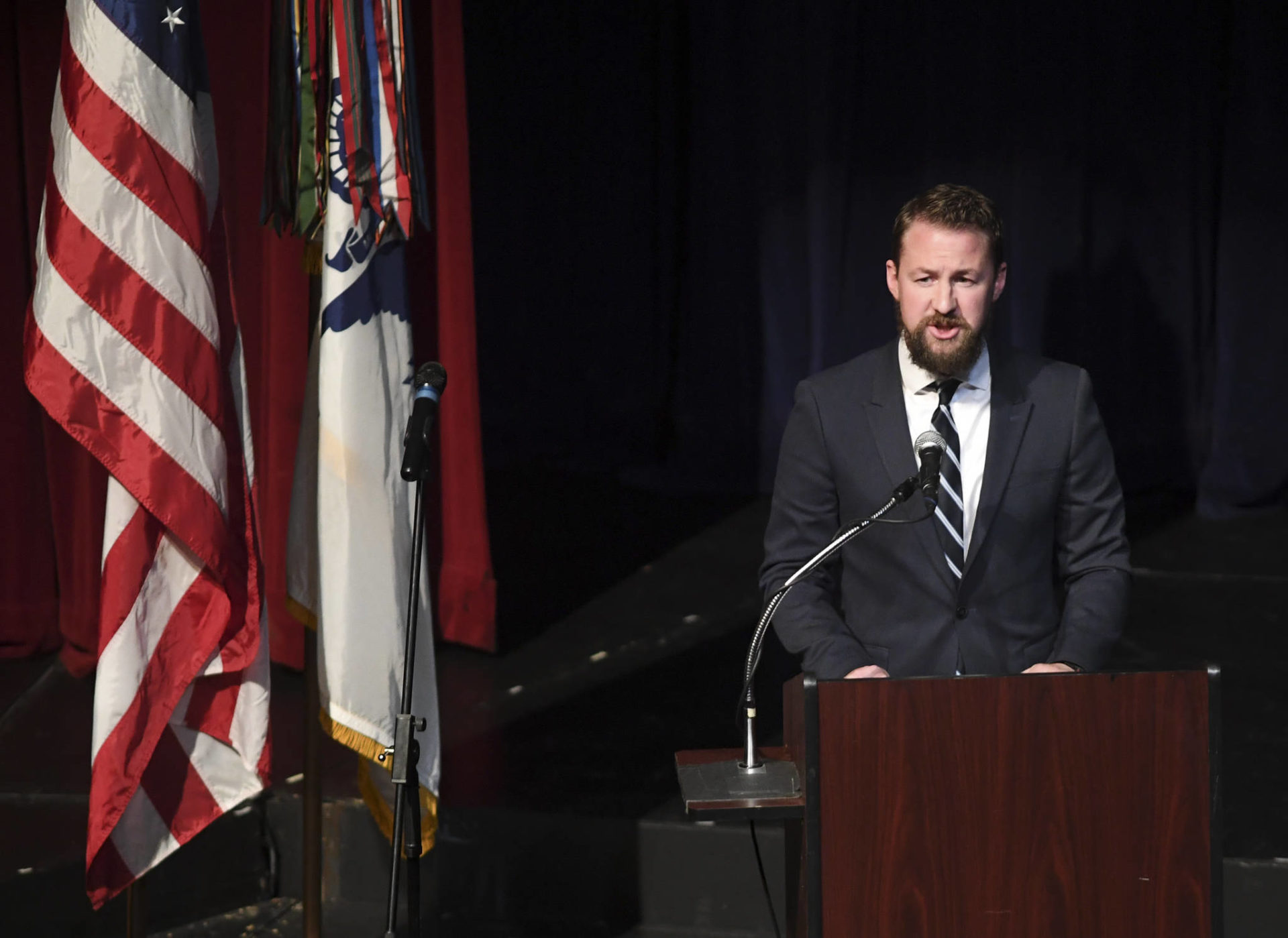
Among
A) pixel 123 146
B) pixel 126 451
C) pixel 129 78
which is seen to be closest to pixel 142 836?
pixel 126 451

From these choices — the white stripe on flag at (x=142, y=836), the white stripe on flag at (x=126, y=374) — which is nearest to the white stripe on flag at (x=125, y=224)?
the white stripe on flag at (x=126, y=374)

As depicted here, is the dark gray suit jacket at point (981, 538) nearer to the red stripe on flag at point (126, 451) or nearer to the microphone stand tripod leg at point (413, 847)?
the microphone stand tripod leg at point (413, 847)

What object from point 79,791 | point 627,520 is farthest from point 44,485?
point 627,520

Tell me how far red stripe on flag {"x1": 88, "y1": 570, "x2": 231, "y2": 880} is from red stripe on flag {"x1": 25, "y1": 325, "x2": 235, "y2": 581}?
0.09 m

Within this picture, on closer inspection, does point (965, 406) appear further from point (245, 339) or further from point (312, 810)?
point (245, 339)

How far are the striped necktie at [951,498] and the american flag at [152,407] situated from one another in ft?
4.40

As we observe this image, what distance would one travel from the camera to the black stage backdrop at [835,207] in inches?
261

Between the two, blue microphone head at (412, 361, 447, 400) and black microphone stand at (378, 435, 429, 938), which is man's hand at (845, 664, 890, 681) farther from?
blue microphone head at (412, 361, 447, 400)

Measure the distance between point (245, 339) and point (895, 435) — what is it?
2546mm

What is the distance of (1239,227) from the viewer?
261 inches

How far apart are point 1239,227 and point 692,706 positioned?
12.1 feet

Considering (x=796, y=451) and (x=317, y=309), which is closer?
(x=796, y=451)

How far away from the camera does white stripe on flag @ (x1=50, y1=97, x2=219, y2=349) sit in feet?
9.25

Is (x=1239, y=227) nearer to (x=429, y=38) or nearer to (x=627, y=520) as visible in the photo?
(x=627, y=520)
